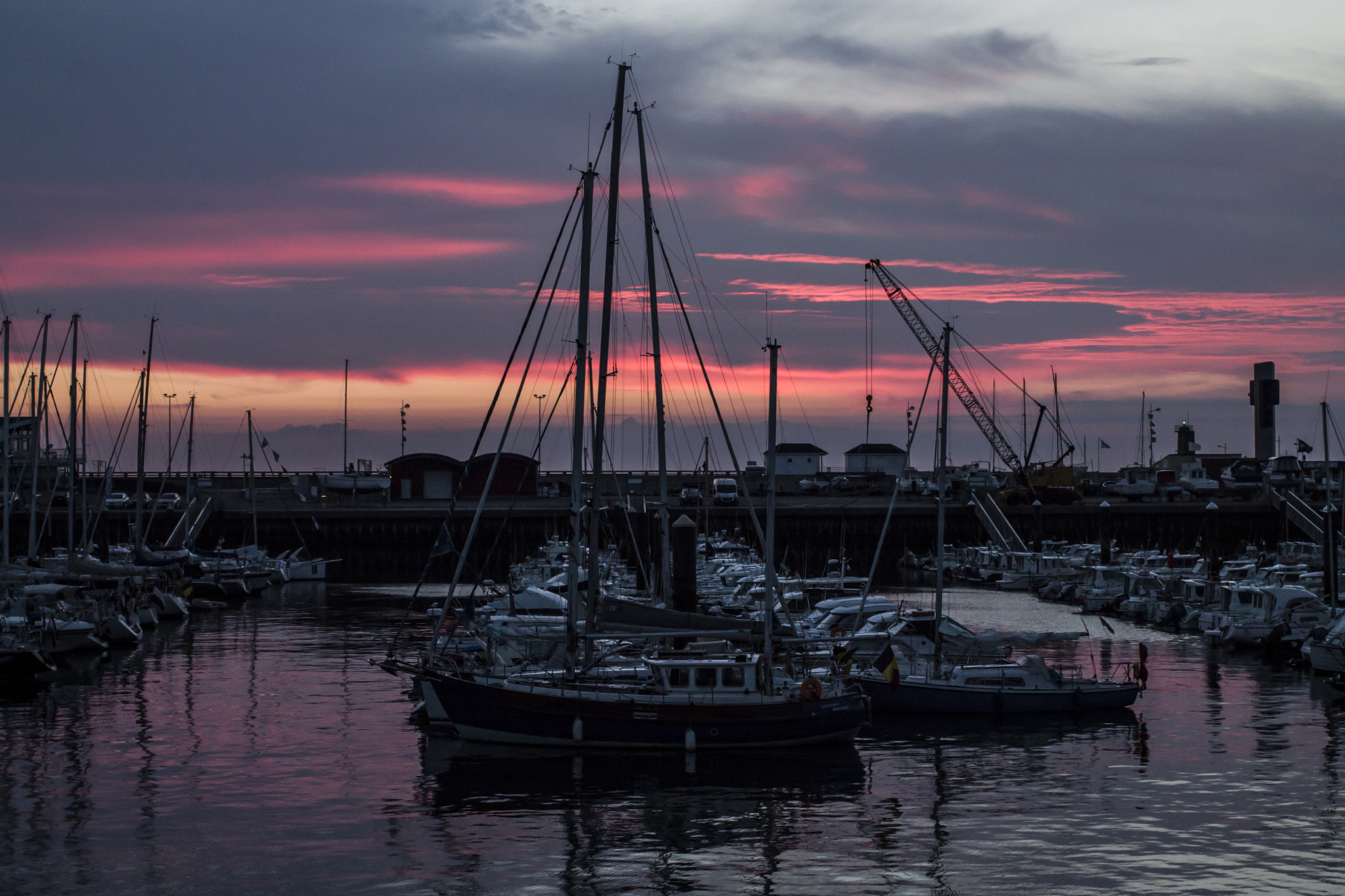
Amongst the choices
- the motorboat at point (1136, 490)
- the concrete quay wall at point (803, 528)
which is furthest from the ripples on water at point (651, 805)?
the motorboat at point (1136, 490)

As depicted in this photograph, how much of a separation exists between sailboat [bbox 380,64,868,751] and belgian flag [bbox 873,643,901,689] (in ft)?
10.5

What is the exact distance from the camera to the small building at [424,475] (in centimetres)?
13900

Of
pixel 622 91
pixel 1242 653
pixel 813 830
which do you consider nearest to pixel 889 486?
pixel 1242 653

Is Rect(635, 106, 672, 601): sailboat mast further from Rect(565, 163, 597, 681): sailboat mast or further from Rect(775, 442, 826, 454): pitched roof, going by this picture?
Rect(775, 442, 826, 454): pitched roof

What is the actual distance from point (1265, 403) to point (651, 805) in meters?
170

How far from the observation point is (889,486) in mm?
147000

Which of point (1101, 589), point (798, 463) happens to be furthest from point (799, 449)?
point (1101, 589)

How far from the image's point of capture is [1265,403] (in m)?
178

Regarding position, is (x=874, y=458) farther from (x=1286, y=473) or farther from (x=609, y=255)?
(x=609, y=255)

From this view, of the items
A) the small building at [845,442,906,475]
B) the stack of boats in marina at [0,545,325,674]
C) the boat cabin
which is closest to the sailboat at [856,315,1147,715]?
the boat cabin

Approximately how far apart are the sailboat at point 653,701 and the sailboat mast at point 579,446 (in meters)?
0.08

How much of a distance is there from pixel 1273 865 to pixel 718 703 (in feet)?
46.5

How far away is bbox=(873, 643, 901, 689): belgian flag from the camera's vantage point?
130 feet

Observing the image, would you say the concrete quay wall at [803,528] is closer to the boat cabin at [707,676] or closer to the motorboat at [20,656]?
the motorboat at [20,656]
